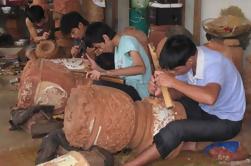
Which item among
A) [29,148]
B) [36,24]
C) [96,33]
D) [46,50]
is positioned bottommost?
[29,148]

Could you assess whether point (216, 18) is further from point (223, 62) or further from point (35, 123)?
point (35, 123)

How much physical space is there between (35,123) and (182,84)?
1533 mm

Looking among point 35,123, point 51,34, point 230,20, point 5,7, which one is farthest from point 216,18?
point 5,7

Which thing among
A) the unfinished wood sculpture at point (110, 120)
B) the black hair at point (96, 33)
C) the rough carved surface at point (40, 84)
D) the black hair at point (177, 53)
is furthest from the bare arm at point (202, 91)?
the rough carved surface at point (40, 84)

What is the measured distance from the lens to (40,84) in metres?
4.27

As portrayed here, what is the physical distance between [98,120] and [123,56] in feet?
2.82

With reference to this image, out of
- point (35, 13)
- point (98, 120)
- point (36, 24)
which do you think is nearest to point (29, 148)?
point (98, 120)

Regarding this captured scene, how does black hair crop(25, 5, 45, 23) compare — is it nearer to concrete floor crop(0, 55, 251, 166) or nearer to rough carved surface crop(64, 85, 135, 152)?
concrete floor crop(0, 55, 251, 166)

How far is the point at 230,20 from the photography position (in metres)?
4.70

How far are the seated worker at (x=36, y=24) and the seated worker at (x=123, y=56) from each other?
2527mm

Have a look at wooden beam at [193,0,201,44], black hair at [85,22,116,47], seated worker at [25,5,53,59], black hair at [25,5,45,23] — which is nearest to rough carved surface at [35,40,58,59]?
seated worker at [25,5,53,59]

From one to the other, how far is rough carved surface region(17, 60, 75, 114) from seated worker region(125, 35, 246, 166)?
120 centimetres

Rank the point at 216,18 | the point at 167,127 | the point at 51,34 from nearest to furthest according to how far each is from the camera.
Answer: the point at 167,127 < the point at 216,18 < the point at 51,34

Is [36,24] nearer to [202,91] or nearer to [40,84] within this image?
[40,84]
